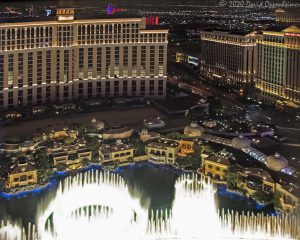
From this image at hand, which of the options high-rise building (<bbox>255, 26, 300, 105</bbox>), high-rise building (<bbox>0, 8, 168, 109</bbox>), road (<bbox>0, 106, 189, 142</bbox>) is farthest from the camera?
high-rise building (<bbox>255, 26, 300, 105</bbox>)

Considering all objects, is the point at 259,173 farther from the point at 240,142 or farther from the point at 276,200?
the point at 240,142

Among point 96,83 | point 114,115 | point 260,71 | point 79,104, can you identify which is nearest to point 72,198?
point 114,115

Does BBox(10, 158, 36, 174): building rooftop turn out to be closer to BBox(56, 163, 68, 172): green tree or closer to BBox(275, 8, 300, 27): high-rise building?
BBox(56, 163, 68, 172): green tree

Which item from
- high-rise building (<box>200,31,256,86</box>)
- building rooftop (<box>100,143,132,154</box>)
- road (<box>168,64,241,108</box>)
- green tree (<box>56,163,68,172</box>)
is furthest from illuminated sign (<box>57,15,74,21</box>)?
high-rise building (<box>200,31,256,86</box>)

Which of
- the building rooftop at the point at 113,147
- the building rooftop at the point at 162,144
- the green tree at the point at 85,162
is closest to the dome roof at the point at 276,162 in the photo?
the building rooftop at the point at 162,144

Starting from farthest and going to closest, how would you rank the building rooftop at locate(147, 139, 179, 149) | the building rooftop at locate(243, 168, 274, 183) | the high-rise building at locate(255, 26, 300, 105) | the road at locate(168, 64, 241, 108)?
the road at locate(168, 64, 241, 108), the high-rise building at locate(255, 26, 300, 105), the building rooftop at locate(147, 139, 179, 149), the building rooftop at locate(243, 168, 274, 183)

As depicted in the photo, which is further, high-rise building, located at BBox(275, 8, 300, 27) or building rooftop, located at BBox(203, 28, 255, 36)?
building rooftop, located at BBox(203, 28, 255, 36)

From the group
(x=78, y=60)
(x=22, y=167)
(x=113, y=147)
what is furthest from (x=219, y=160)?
(x=78, y=60)
